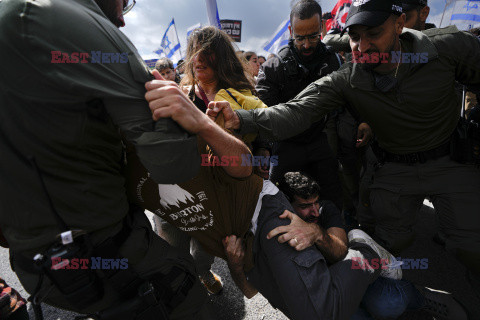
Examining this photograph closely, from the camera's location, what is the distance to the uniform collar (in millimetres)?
1789

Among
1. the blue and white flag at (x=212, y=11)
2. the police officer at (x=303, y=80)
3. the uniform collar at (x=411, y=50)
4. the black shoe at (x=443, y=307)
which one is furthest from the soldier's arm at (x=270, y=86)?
the blue and white flag at (x=212, y=11)

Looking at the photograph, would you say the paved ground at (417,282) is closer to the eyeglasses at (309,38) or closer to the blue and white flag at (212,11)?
the eyeglasses at (309,38)

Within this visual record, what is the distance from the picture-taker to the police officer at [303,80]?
2666 mm

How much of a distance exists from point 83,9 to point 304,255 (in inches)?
56.7

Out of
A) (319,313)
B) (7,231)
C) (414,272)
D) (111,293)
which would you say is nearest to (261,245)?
(319,313)

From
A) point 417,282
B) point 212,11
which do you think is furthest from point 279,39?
point 417,282

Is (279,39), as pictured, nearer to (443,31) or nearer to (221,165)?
(443,31)

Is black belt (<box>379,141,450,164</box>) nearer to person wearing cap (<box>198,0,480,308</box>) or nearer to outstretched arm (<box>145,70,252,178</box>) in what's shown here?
person wearing cap (<box>198,0,480,308</box>)

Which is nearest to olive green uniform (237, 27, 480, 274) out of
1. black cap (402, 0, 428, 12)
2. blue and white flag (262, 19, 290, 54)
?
black cap (402, 0, 428, 12)

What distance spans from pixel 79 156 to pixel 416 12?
309 centimetres

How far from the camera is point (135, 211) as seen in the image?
1.34 m

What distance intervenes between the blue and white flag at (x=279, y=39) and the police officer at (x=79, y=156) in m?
6.18

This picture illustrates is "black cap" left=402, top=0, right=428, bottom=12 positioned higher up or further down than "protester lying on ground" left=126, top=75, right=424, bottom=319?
higher up

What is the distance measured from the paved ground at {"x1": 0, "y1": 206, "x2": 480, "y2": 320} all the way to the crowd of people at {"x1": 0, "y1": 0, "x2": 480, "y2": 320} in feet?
0.58
